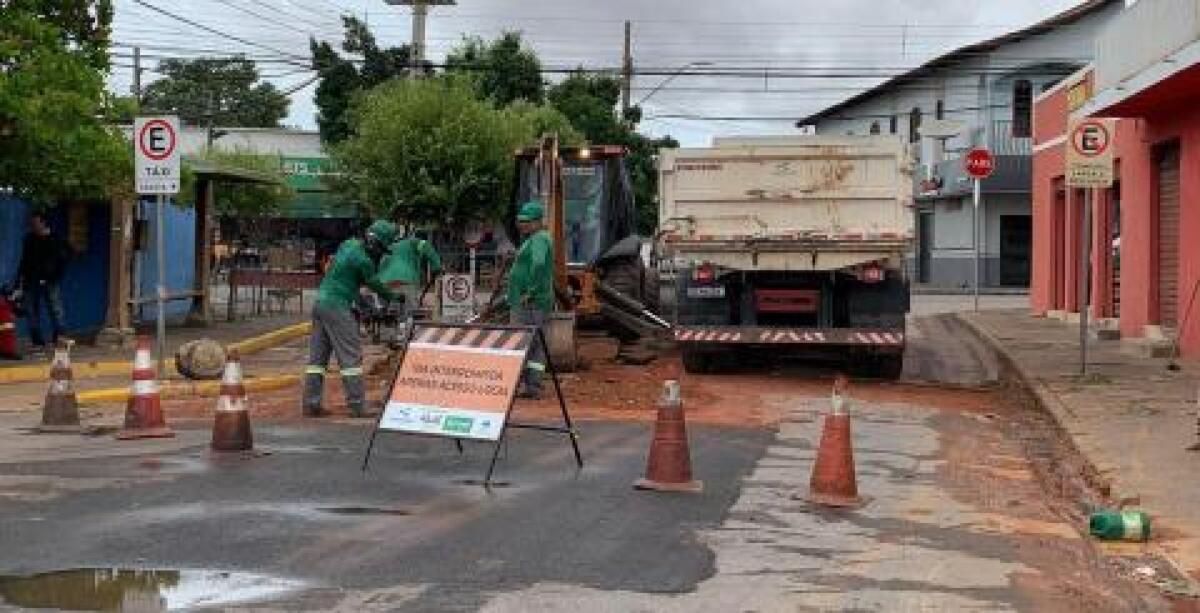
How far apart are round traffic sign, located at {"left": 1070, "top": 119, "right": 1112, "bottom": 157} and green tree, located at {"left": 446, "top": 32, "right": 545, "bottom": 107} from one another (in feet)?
110

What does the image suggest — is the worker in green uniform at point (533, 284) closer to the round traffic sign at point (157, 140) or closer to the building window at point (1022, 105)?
the round traffic sign at point (157, 140)

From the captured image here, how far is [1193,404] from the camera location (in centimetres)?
1452

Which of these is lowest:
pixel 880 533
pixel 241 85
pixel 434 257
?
pixel 880 533

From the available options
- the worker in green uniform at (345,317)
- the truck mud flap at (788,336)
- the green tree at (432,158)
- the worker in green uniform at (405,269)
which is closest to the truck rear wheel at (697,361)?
the truck mud flap at (788,336)

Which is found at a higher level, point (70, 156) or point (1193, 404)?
point (70, 156)

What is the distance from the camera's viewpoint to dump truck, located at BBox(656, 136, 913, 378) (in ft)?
56.3

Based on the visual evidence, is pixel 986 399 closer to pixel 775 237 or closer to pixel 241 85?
pixel 775 237

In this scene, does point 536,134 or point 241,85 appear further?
point 241,85

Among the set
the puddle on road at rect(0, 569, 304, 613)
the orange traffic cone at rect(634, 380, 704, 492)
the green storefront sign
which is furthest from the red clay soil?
the green storefront sign

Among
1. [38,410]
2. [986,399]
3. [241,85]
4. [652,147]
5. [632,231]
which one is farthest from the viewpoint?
[241,85]

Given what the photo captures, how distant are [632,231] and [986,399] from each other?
7074mm

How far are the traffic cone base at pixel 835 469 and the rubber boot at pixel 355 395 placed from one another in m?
5.04

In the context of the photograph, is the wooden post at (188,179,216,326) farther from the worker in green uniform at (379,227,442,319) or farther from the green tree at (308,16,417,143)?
the green tree at (308,16,417,143)

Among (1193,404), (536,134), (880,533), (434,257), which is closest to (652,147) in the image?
(536,134)
